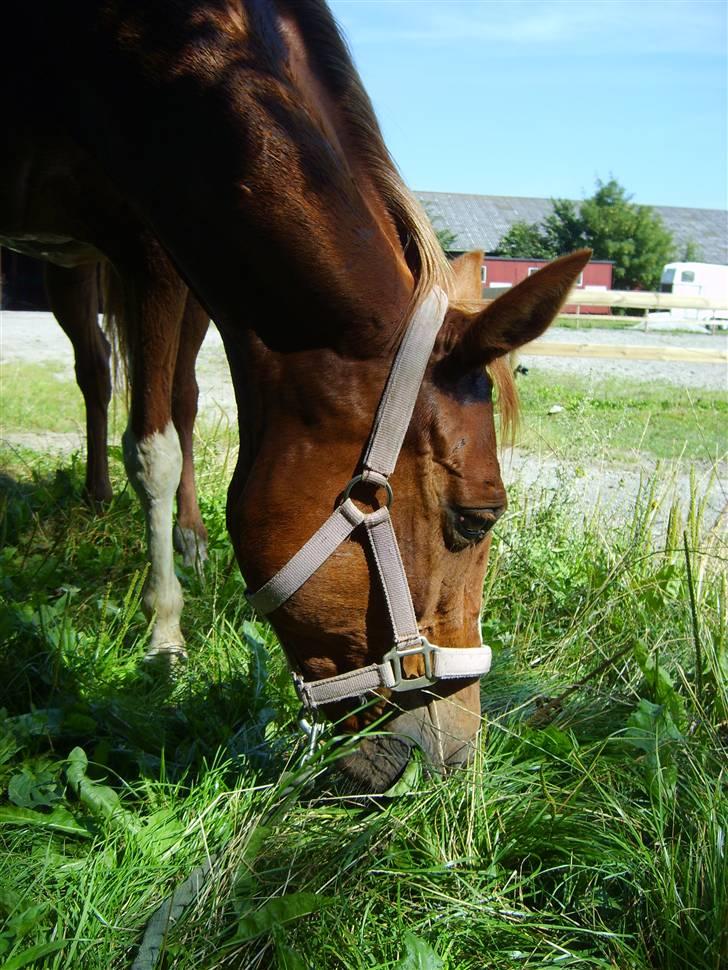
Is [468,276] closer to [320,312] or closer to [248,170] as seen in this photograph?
[320,312]

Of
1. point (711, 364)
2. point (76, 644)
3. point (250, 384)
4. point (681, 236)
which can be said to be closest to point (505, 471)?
point (76, 644)

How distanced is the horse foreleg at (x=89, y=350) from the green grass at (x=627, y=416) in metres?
2.22

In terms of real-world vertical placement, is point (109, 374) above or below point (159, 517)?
above

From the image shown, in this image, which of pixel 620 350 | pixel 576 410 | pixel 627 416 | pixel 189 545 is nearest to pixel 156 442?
pixel 189 545

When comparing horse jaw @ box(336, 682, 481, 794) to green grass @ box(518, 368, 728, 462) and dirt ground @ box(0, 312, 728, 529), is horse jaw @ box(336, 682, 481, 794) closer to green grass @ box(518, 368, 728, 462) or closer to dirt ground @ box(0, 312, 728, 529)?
dirt ground @ box(0, 312, 728, 529)

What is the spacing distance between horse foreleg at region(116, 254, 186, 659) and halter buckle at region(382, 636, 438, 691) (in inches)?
53.6

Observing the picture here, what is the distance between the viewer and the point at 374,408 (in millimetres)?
1963

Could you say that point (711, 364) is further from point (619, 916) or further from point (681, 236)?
point (681, 236)

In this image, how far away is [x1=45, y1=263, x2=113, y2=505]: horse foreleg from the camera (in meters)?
4.47

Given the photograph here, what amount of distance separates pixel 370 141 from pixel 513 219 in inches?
1318

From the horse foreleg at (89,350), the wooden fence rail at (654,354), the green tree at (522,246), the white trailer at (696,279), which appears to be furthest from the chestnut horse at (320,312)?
the white trailer at (696,279)

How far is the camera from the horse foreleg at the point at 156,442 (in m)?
2.97

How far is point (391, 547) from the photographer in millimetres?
1959

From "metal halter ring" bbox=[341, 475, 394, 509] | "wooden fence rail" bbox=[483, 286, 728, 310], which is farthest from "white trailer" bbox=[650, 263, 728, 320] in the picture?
"metal halter ring" bbox=[341, 475, 394, 509]
